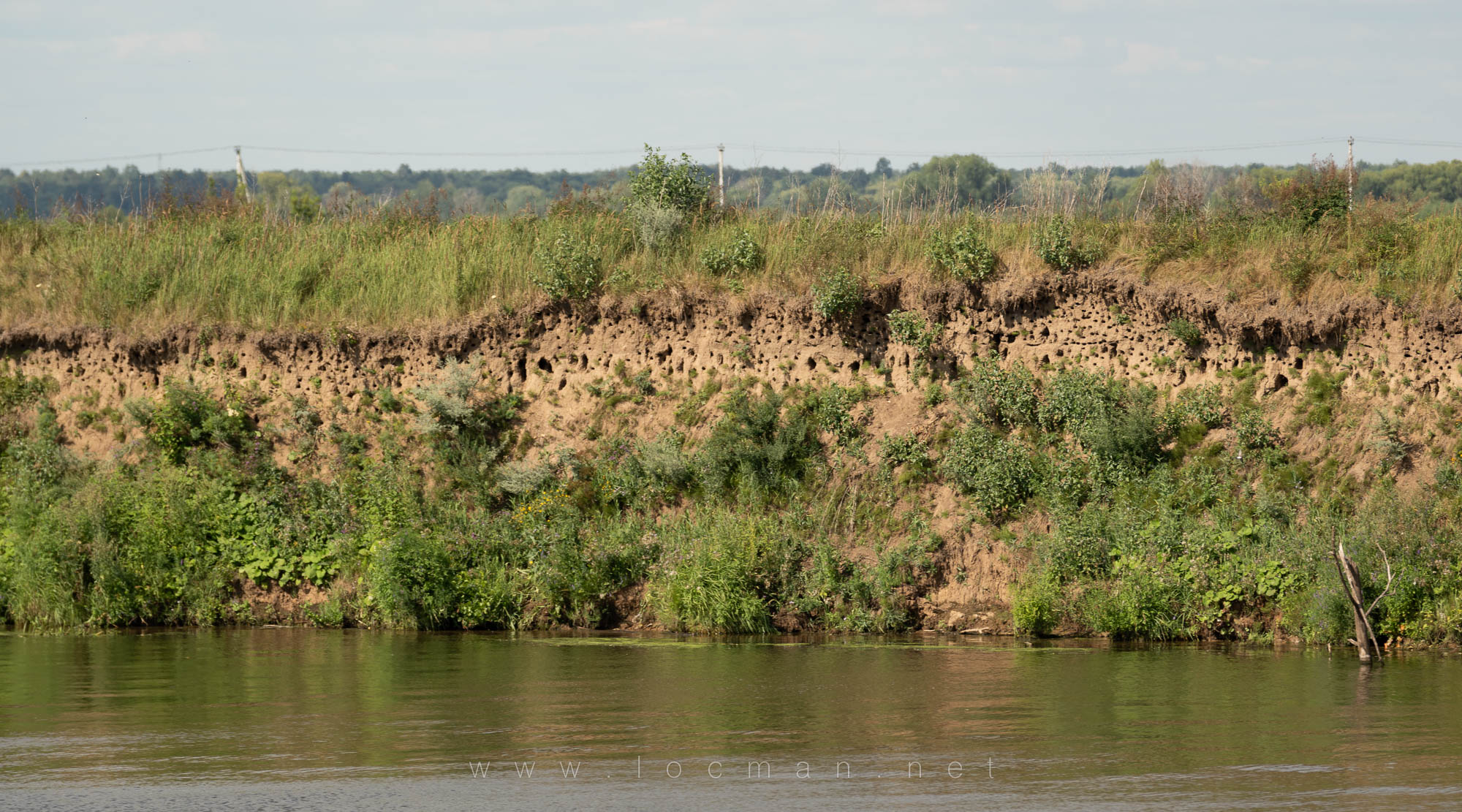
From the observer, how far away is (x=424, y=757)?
10.9m

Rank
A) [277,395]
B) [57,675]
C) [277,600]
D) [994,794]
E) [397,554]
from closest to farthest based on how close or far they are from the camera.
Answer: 1. [994,794]
2. [57,675]
3. [397,554]
4. [277,600]
5. [277,395]

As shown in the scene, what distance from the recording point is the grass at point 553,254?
21.2 metres

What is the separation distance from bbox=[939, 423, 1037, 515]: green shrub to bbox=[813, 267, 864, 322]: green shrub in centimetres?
310

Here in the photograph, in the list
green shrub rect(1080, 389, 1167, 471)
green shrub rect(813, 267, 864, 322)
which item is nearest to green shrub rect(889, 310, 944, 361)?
green shrub rect(813, 267, 864, 322)

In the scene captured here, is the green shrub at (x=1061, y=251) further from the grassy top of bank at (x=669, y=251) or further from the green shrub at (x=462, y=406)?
the green shrub at (x=462, y=406)

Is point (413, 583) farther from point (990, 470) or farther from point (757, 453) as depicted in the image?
point (990, 470)

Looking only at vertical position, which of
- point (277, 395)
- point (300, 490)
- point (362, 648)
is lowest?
point (362, 648)

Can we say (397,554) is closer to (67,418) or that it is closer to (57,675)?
(57,675)

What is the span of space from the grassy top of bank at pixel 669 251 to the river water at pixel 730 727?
7.19 metres

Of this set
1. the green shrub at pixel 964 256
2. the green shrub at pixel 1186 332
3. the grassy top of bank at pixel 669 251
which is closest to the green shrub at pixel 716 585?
the grassy top of bank at pixel 669 251

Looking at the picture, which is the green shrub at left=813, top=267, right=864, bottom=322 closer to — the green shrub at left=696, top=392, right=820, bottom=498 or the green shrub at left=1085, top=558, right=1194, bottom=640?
the green shrub at left=696, top=392, right=820, bottom=498

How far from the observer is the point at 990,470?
20.0 metres

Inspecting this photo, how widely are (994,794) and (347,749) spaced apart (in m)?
5.44

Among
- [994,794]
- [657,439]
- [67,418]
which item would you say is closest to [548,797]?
[994,794]
